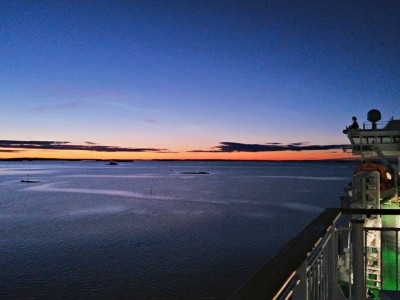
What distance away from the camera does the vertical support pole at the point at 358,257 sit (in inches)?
140

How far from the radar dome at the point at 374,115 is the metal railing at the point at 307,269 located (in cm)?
2123

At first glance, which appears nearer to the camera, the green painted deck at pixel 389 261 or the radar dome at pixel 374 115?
the green painted deck at pixel 389 261

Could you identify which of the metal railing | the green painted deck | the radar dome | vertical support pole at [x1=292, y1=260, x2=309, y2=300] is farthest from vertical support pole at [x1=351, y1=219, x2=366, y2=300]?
the radar dome

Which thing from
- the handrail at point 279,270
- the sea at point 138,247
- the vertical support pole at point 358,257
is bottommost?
the sea at point 138,247

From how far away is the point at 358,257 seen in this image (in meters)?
3.69

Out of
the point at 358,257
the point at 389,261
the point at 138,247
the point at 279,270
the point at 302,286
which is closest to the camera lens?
the point at 279,270

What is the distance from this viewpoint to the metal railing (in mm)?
1469

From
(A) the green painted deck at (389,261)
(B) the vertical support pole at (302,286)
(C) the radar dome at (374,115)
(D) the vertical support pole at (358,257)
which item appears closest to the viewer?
(B) the vertical support pole at (302,286)

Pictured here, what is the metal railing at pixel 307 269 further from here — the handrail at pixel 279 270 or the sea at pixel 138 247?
the sea at pixel 138 247

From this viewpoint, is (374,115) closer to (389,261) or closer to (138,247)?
(389,261)

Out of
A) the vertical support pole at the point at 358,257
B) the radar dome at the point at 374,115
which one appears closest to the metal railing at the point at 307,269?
the vertical support pole at the point at 358,257

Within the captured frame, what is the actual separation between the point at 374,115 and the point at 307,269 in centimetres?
2378

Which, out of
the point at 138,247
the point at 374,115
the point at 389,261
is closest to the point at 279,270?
the point at 389,261

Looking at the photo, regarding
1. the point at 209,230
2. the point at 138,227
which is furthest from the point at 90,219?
the point at 209,230
